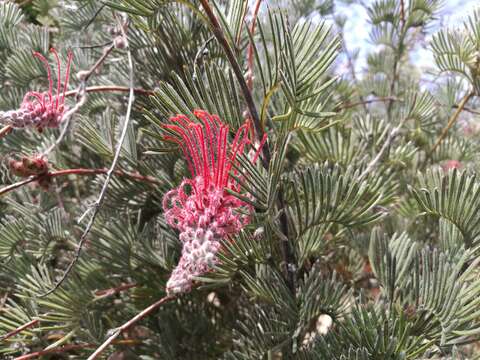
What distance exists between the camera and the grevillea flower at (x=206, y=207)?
0.32m

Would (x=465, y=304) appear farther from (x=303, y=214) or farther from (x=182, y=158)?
(x=182, y=158)

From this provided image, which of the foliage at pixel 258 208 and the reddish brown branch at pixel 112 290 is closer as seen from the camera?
the foliage at pixel 258 208

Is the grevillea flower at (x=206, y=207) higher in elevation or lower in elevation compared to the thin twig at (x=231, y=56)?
lower

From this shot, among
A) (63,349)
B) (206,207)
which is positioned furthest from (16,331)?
(206,207)

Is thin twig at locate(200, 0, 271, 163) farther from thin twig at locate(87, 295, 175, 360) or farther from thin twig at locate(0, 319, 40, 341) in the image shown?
thin twig at locate(0, 319, 40, 341)

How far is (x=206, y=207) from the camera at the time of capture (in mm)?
361

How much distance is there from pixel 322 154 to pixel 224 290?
0.28 metres

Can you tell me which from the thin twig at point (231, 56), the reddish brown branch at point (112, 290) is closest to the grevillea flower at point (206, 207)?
the thin twig at point (231, 56)

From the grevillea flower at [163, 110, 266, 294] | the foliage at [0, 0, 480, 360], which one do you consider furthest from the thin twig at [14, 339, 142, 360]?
the grevillea flower at [163, 110, 266, 294]

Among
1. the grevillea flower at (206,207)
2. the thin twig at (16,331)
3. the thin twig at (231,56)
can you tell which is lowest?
the thin twig at (16,331)

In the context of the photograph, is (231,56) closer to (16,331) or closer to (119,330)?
(119,330)

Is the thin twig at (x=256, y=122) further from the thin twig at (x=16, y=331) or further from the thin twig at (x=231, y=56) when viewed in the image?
the thin twig at (x=16, y=331)

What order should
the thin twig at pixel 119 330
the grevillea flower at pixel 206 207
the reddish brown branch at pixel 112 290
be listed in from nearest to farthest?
the grevillea flower at pixel 206 207
the thin twig at pixel 119 330
the reddish brown branch at pixel 112 290

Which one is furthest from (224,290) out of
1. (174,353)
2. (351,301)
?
(351,301)
